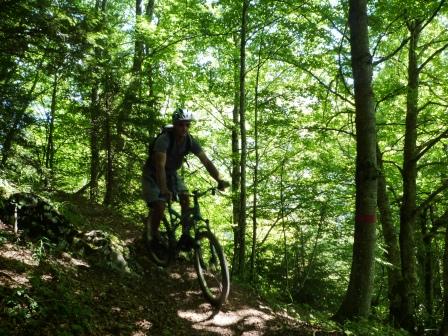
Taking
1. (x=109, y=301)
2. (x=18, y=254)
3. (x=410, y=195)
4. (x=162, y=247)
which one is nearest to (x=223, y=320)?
(x=109, y=301)

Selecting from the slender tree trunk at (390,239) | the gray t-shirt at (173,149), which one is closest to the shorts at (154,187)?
the gray t-shirt at (173,149)

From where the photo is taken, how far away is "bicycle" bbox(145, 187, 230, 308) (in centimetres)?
540

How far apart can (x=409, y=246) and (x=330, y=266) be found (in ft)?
19.3

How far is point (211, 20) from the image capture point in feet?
36.4

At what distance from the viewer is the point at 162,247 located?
6883mm

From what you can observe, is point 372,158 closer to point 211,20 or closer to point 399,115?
point 211,20

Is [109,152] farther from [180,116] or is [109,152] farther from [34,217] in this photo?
[180,116]

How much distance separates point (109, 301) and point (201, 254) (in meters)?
1.60

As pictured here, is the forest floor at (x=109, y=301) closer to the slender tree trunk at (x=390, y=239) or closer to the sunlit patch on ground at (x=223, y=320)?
the sunlit patch on ground at (x=223, y=320)

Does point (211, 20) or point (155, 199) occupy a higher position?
point (211, 20)

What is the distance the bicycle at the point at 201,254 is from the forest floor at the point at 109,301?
0.26 metres

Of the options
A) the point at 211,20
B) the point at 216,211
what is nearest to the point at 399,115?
the point at 211,20

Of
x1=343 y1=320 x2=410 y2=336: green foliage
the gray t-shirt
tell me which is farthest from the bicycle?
x1=343 y1=320 x2=410 y2=336: green foliage

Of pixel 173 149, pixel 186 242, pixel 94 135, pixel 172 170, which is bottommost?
pixel 186 242
